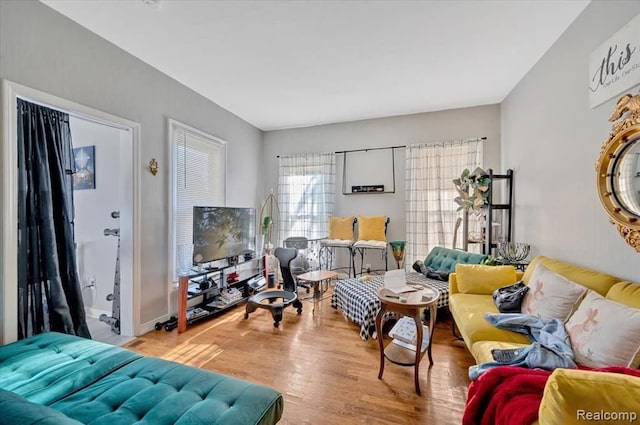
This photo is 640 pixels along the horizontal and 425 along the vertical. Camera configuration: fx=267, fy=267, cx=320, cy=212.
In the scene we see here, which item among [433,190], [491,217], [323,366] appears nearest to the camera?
[323,366]

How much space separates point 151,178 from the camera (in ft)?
9.43

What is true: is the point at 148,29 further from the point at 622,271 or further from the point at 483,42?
the point at 622,271

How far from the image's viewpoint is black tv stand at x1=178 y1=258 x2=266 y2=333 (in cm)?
287

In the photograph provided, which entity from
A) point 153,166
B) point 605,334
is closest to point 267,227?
point 153,166

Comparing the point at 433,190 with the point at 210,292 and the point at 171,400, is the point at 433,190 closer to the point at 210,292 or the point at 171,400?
the point at 210,292

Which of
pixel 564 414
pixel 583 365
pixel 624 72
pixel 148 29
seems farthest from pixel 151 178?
pixel 624 72

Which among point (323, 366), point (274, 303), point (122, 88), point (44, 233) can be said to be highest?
point (122, 88)

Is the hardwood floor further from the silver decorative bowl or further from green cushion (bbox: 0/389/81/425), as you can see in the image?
green cushion (bbox: 0/389/81/425)

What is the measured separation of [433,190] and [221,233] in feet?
10.3

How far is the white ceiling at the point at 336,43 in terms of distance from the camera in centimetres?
205

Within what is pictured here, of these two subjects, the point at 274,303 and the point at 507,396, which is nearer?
the point at 507,396

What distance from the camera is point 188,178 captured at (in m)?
3.44

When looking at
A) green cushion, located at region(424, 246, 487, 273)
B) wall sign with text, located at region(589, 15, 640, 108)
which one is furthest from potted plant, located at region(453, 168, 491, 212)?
wall sign with text, located at region(589, 15, 640, 108)

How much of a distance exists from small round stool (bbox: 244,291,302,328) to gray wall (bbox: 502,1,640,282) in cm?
271
